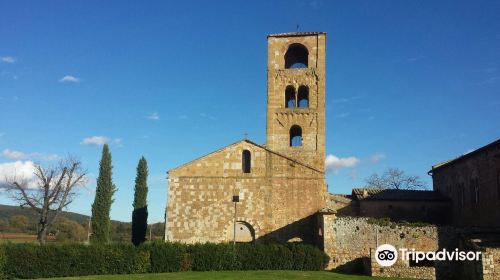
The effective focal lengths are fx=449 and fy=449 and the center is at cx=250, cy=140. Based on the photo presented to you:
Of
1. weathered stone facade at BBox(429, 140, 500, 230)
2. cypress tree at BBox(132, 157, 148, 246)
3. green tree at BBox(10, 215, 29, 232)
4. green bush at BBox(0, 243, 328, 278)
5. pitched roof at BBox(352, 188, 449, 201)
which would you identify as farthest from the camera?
green tree at BBox(10, 215, 29, 232)

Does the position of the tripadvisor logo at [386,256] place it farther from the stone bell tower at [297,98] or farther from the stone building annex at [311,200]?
the stone bell tower at [297,98]

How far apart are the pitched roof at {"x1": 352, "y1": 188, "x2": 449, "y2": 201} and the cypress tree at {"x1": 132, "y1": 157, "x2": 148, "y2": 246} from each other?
1919 cm

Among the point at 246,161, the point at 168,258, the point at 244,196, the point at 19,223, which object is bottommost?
the point at 168,258

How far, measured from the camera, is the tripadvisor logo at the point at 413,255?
23.0m

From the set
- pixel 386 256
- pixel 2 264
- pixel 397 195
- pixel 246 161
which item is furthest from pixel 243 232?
pixel 2 264

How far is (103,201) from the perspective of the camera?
1542 inches

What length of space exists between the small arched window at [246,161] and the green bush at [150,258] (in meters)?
5.80

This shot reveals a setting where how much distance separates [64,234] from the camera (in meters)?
63.6

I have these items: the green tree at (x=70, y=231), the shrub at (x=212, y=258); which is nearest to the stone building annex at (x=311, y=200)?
the shrub at (x=212, y=258)

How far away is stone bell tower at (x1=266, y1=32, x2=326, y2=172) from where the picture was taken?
114 feet

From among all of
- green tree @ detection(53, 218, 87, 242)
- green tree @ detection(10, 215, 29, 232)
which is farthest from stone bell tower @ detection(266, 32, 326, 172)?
green tree @ detection(10, 215, 29, 232)

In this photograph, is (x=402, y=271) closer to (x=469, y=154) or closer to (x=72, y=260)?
(x=469, y=154)

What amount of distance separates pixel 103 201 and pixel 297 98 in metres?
19.0

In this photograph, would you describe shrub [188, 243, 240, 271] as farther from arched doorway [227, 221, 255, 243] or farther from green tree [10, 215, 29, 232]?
green tree [10, 215, 29, 232]
